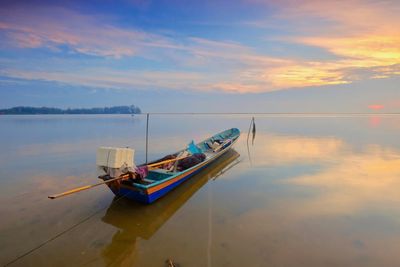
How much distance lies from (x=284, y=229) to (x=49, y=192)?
9.73 m

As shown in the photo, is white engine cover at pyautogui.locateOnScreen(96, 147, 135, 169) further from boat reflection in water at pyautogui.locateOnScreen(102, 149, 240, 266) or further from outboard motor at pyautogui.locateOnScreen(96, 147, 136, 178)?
boat reflection in water at pyautogui.locateOnScreen(102, 149, 240, 266)

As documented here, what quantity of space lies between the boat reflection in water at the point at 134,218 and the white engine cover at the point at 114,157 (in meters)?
1.84

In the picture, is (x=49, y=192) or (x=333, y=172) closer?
(x=49, y=192)

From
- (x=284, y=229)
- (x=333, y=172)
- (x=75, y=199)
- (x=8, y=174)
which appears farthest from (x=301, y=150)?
(x=8, y=174)

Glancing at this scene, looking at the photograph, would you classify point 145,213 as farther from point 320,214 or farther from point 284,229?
point 320,214

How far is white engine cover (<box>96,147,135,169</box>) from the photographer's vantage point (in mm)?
7934

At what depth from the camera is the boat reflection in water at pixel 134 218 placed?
6.25m

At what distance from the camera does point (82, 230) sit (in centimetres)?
725

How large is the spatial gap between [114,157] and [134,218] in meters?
2.26

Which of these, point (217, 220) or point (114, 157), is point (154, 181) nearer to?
point (114, 157)

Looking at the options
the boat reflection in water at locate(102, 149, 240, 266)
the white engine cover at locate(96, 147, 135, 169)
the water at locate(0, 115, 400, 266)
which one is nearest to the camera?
the water at locate(0, 115, 400, 266)

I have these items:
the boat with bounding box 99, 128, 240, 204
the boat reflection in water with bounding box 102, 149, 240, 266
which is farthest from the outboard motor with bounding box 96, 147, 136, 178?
the boat reflection in water with bounding box 102, 149, 240, 266

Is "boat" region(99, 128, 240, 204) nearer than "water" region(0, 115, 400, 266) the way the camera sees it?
No

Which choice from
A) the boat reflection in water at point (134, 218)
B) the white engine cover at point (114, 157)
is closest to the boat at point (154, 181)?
the boat reflection in water at point (134, 218)
